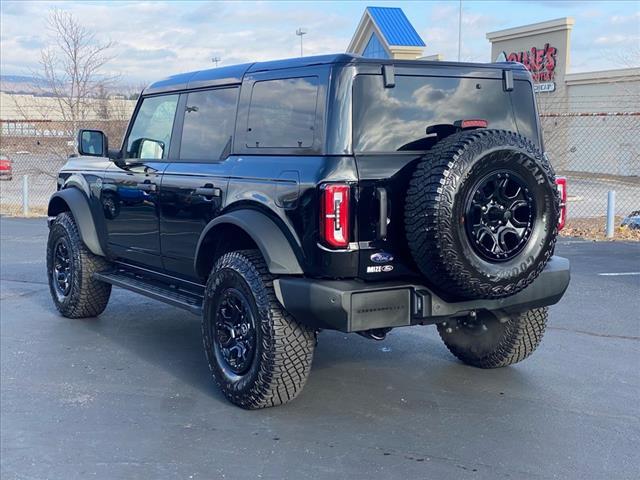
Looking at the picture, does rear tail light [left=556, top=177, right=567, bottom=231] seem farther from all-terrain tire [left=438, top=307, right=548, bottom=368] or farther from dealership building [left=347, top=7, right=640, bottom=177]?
dealership building [left=347, top=7, right=640, bottom=177]

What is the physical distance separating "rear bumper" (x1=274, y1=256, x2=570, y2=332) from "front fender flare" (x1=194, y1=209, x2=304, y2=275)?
0.08 m

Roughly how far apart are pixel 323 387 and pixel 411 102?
194cm

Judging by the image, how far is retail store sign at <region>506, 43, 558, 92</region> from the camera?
34938mm

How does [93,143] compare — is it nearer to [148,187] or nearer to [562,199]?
[148,187]

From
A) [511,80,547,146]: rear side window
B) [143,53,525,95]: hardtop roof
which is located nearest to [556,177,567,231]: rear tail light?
[511,80,547,146]: rear side window

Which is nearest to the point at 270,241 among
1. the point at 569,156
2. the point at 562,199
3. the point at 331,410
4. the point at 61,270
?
the point at 331,410

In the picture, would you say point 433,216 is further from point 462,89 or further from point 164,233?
point 164,233

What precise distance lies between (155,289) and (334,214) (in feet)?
7.51

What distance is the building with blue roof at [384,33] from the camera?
39188mm

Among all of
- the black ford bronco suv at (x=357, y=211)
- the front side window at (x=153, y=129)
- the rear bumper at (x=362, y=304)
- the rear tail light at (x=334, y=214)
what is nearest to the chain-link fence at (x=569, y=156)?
the front side window at (x=153, y=129)

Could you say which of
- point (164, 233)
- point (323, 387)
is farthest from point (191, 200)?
point (323, 387)

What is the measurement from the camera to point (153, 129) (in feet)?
20.0

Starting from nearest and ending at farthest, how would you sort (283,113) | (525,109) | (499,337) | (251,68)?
(283,113)
(525,109)
(251,68)
(499,337)

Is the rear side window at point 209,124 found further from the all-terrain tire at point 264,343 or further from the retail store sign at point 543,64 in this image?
the retail store sign at point 543,64
